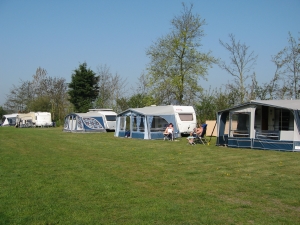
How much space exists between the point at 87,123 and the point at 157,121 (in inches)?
391

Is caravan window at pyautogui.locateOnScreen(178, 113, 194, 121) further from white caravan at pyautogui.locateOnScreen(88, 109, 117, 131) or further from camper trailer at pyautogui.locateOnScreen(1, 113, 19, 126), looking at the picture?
camper trailer at pyautogui.locateOnScreen(1, 113, 19, 126)

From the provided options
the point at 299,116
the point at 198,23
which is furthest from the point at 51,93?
the point at 299,116

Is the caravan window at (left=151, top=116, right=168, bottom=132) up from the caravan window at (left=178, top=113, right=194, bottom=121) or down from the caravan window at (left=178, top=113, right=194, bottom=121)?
down

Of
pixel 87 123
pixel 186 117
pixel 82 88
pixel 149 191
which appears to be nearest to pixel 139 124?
pixel 186 117

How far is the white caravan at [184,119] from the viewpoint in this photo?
23.3 metres

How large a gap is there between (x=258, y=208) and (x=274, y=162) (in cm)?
563

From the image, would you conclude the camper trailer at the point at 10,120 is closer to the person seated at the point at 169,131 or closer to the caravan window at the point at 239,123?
the person seated at the point at 169,131

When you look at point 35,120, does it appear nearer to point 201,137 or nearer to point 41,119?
point 41,119

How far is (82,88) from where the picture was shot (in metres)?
46.5

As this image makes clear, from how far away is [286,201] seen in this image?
658 centimetres

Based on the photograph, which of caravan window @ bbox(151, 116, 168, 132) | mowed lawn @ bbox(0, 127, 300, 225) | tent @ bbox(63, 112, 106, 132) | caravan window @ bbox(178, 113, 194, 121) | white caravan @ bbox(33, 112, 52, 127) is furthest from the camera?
white caravan @ bbox(33, 112, 52, 127)

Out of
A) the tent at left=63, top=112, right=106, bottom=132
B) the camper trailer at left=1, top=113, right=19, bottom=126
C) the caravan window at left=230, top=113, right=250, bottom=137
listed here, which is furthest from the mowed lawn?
the camper trailer at left=1, top=113, right=19, bottom=126

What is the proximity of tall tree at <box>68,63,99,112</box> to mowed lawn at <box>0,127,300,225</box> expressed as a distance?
34771mm

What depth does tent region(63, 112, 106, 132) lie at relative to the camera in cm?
3111
